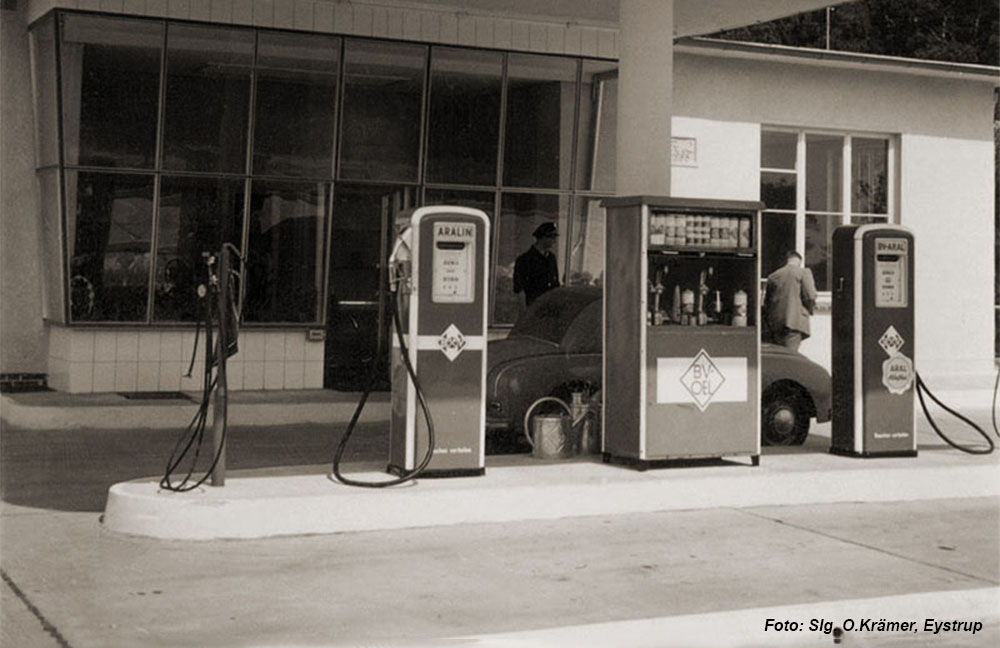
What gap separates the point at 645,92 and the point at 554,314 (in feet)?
7.91

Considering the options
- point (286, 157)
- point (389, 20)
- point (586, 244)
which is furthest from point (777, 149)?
point (286, 157)

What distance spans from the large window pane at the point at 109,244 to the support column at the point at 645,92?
6787mm

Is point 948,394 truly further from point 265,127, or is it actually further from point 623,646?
point 623,646

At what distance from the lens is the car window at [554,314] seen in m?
13.1

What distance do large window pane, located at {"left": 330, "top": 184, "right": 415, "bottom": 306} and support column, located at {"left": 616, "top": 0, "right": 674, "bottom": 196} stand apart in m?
6.16

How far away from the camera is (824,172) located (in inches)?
817

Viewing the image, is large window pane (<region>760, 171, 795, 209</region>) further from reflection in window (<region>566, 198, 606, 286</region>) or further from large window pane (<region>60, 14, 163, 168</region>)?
large window pane (<region>60, 14, 163, 168</region>)

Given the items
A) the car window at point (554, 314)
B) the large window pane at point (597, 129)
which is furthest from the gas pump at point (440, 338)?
the large window pane at point (597, 129)

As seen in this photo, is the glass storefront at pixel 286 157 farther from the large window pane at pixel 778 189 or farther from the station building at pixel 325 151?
the large window pane at pixel 778 189

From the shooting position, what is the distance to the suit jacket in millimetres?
16938

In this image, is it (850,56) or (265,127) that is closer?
(265,127)

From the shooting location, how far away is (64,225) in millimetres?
16047

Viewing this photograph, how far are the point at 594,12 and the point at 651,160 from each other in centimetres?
588

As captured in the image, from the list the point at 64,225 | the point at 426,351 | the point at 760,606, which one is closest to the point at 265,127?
the point at 64,225
